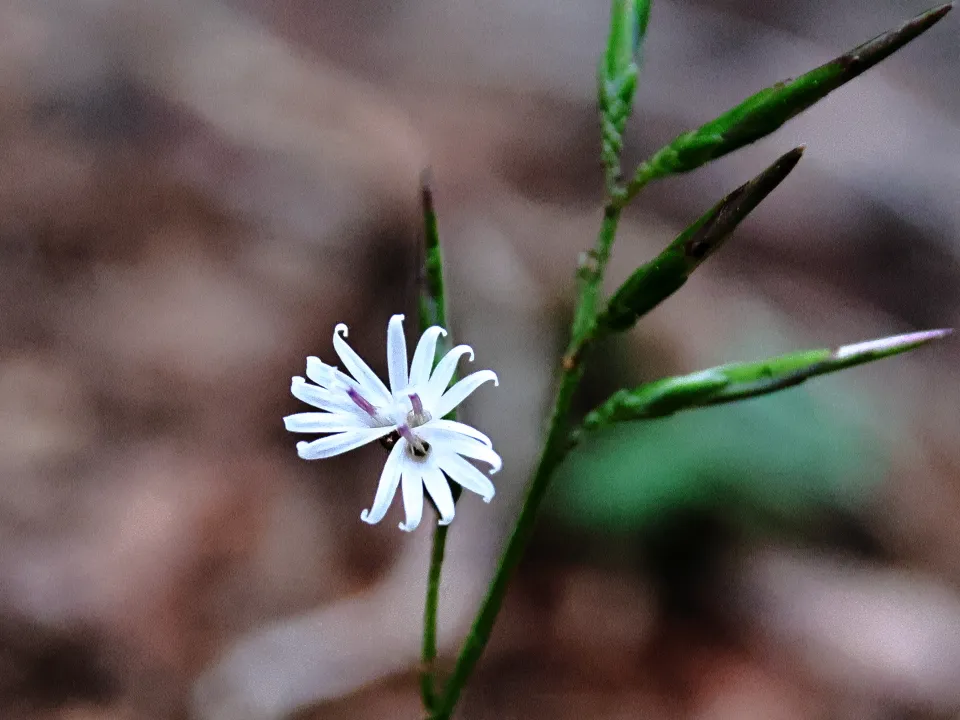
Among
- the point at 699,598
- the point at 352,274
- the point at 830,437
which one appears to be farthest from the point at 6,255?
the point at 830,437

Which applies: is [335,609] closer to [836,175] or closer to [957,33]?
[836,175]

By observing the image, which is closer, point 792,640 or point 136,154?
point 792,640

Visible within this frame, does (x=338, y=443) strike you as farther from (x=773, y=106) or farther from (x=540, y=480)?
(x=773, y=106)

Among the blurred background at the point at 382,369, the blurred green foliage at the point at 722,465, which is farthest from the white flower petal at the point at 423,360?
the blurred green foliage at the point at 722,465

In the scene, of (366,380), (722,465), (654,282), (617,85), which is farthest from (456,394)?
(722,465)

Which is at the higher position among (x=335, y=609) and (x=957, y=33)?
(x=957, y=33)

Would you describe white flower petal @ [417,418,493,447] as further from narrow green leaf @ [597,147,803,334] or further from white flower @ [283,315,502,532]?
narrow green leaf @ [597,147,803,334]

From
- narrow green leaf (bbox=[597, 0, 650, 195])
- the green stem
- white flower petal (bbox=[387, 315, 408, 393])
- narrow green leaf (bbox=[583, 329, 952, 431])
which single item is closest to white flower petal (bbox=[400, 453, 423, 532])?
white flower petal (bbox=[387, 315, 408, 393])
